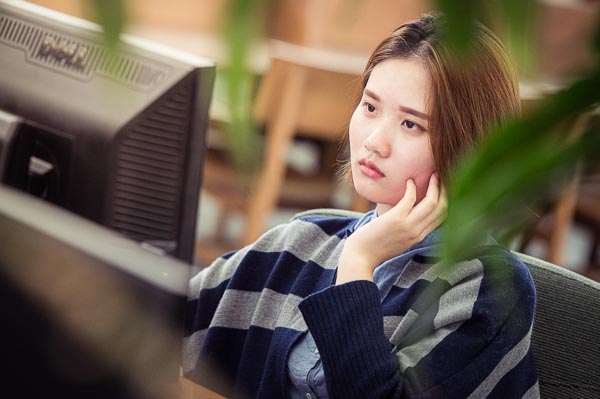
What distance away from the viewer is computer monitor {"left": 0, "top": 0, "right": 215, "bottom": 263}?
3.01 feet

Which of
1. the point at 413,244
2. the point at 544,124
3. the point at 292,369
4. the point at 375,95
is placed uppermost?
the point at 544,124

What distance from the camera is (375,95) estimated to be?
3.36 ft

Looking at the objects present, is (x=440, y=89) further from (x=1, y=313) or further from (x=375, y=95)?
(x=1, y=313)

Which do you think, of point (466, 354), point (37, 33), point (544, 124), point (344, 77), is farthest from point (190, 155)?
point (344, 77)

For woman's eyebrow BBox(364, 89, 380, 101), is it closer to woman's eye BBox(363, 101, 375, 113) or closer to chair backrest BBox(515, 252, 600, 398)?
woman's eye BBox(363, 101, 375, 113)

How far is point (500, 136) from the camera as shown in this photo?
21 cm

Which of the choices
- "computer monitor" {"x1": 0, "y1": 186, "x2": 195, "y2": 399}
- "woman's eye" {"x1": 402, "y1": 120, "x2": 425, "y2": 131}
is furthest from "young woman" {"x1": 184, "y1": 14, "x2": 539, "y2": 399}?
"computer monitor" {"x1": 0, "y1": 186, "x2": 195, "y2": 399}

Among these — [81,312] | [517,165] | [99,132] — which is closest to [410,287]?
[99,132]

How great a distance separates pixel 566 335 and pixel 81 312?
2.52 feet

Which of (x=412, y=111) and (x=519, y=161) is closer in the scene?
(x=519, y=161)

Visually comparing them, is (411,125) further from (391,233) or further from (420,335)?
(420,335)

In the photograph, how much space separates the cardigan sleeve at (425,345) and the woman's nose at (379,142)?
0.14 metres

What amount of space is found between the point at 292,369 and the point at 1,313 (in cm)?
56

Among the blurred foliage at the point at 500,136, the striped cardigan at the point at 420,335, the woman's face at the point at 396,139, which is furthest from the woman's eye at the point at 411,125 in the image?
the blurred foliage at the point at 500,136
